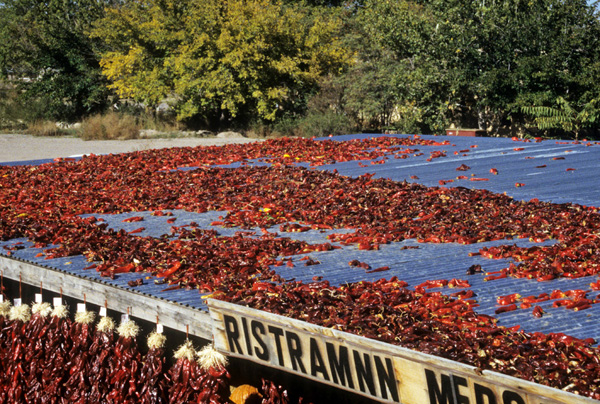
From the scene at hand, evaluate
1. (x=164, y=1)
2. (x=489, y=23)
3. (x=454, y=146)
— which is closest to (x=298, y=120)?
(x=164, y=1)

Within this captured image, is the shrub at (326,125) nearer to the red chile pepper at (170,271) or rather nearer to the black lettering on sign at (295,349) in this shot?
the red chile pepper at (170,271)

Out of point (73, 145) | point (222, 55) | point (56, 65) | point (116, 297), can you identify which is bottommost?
point (73, 145)

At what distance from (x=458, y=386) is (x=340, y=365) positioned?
78 cm

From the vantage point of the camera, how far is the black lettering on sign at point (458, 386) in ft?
11.6

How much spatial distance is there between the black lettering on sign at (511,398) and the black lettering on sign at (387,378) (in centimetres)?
66

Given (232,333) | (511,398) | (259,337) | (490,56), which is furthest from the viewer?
(490,56)

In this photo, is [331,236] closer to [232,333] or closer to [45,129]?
[232,333]

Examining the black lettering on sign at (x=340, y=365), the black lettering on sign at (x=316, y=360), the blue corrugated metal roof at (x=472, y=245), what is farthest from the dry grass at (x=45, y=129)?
the black lettering on sign at (x=340, y=365)

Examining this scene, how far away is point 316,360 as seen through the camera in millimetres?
4203

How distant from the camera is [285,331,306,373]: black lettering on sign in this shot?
4297 mm

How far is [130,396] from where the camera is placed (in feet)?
18.9

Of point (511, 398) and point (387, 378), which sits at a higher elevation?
point (511, 398)

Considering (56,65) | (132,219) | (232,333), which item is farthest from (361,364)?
(56,65)

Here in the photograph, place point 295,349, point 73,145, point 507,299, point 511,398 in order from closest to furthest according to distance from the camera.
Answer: point 511,398 → point 295,349 → point 507,299 → point 73,145
